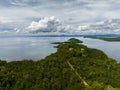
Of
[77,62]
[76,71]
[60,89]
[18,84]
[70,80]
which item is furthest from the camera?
[77,62]

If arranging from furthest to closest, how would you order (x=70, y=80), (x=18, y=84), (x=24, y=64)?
(x=24, y=64) < (x=18, y=84) < (x=70, y=80)

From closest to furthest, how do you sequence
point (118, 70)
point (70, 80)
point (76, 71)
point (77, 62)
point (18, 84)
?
point (70, 80) → point (18, 84) → point (76, 71) → point (118, 70) → point (77, 62)

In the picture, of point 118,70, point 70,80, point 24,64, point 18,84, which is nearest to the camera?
point 70,80

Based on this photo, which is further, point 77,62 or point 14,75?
point 77,62

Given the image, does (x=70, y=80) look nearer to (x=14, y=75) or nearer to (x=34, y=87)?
(x=34, y=87)

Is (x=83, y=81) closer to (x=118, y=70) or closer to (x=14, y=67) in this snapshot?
(x=118, y=70)

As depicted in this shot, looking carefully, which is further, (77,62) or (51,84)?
(77,62)

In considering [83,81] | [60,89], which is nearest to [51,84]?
[60,89]

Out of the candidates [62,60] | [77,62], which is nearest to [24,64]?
[62,60]

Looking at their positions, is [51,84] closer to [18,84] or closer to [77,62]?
[18,84]
